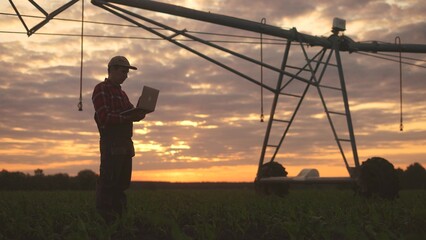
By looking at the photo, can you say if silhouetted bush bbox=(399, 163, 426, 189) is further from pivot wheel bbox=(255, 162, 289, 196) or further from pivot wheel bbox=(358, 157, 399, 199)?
pivot wheel bbox=(358, 157, 399, 199)

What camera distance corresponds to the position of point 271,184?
1439 centimetres

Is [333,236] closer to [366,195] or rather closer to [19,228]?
[19,228]

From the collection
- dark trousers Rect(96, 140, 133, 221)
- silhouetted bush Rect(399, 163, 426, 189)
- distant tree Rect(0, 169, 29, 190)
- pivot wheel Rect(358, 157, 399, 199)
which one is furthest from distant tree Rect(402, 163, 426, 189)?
dark trousers Rect(96, 140, 133, 221)

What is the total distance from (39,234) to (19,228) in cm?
41

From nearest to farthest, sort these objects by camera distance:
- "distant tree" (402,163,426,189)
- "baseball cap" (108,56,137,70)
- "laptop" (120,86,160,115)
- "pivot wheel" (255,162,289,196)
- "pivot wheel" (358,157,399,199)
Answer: "laptop" (120,86,160,115) → "baseball cap" (108,56,137,70) → "pivot wheel" (358,157,399,199) → "pivot wheel" (255,162,289,196) → "distant tree" (402,163,426,189)

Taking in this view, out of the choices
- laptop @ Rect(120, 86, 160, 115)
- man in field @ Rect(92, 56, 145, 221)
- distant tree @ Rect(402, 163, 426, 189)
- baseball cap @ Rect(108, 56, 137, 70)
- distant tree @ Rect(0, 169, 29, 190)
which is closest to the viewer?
laptop @ Rect(120, 86, 160, 115)

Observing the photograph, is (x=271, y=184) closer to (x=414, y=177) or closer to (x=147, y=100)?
(x=147, y=100)

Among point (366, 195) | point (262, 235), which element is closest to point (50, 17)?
point (262, 235)

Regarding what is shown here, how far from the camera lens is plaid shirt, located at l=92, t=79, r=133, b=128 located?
6.77 metres

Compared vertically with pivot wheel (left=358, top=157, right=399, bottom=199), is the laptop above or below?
above

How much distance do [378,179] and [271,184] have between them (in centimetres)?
333

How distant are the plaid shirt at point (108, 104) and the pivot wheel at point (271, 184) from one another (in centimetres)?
749

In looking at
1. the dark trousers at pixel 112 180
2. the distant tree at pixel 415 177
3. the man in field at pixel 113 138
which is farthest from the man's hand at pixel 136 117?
the distant tree at pixel 415 177

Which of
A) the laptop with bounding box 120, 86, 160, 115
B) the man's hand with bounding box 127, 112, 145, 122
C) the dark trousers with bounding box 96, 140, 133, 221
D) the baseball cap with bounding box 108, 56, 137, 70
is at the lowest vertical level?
the dark trousers with bounding box 96, 140, 133, 221
